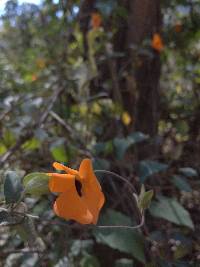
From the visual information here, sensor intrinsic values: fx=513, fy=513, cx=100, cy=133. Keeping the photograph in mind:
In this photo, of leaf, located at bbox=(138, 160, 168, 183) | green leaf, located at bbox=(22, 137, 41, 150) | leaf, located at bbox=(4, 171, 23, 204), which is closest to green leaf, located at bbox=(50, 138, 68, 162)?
green leaf, located at bbox=(22, 137, 41, 150)

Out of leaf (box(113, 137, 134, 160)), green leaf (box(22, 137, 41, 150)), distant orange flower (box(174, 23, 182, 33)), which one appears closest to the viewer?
leaf (box(113, 137, 134, 160))

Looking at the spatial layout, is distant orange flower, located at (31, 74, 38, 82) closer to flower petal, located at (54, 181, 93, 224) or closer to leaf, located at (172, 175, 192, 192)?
leaf, located at (172, 175, 192, 192)

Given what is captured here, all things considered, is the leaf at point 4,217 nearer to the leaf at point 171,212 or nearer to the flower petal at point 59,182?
the flower petal at point 59,182

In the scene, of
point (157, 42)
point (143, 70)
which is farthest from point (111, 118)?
point (157, 42)

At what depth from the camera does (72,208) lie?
717 mm

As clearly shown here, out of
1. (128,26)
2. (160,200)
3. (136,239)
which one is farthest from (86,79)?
(136,239)

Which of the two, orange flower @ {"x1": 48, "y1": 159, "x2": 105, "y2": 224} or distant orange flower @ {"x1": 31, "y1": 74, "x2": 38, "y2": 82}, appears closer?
orange flower @ {"x1": 48, "y1": 159, "x2": 105, "y2": 224}

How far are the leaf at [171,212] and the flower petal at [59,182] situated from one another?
65cm

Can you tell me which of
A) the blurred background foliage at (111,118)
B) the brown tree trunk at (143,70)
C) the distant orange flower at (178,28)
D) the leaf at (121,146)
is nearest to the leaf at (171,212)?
the blurred background foliage at (111,118)

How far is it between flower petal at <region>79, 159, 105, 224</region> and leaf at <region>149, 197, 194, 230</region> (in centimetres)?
61

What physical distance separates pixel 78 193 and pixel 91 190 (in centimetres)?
2

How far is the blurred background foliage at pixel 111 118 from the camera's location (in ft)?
4.21

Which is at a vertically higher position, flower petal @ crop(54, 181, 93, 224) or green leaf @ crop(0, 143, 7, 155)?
flower petal @ crop(54, 181, 93, 224)

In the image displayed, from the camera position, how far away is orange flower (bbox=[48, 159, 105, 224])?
0.71 meters
